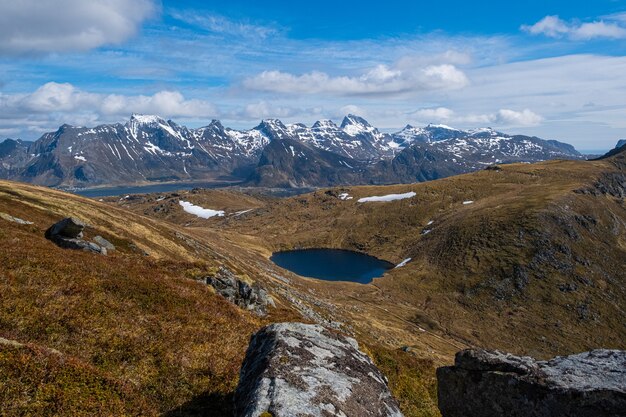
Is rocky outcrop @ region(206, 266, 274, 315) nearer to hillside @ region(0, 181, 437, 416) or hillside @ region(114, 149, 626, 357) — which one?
hillside @ region(0, 181, 437, 416)

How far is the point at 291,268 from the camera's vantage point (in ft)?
630

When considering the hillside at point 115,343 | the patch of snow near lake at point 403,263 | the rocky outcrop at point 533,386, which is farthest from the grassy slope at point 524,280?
the rocky outcrop at point 533,386

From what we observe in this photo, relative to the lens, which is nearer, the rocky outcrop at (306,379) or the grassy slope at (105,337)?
the rocky outcrop at (306,379)

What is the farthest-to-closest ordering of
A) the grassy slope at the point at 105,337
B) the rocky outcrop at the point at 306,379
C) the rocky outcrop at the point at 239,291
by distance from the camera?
the rocky outcrop at the point at 239,291 < the grassy slope at the point at 105,337 < the rocky outcrop at the point at 306,379

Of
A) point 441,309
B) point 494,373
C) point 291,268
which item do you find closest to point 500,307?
point 441,309

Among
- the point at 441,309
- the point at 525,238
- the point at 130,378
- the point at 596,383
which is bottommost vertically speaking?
the point at 441,309

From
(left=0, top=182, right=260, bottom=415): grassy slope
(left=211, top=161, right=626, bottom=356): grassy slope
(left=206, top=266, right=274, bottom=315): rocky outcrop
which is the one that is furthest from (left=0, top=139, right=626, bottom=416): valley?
(left=206, top=266, right=274, bottom=315): rocky outcrop

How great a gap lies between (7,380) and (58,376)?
1.24m

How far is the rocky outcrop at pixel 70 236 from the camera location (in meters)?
31.2

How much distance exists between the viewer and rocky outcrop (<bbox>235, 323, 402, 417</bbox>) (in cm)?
983

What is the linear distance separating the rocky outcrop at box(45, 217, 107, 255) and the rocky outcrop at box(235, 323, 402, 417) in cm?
2475

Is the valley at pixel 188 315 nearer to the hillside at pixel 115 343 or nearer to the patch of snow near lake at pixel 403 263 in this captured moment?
the hillside at pixel 115 343

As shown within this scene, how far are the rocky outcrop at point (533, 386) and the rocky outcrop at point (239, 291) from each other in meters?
21.8

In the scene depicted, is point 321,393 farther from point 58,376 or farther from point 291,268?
point 291,268
